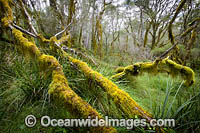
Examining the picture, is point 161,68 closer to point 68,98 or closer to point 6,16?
point 68,98

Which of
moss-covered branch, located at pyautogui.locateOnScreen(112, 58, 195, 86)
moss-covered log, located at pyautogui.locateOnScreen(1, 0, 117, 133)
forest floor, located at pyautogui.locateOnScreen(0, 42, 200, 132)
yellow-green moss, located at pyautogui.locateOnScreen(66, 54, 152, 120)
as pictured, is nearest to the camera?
moss-covered log, located at pyautogui.locateOnScreen(1, 0, 117, 133)

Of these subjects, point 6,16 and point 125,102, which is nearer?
point 125,102

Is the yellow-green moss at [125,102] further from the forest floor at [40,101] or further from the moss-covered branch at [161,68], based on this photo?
the moss-covered branch at [161,68]

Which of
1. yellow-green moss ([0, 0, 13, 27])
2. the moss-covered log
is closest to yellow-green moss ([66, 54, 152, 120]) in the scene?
the moss-covered log

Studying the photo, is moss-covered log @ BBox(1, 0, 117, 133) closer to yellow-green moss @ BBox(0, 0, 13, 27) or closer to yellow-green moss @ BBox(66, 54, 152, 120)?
yellow-green moss @ BBox(66, 54, 152, 120)

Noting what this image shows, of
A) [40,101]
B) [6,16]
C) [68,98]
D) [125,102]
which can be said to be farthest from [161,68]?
[6,16]

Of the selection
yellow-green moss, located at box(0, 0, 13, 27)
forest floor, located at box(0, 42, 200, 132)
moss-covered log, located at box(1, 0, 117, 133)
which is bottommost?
forest floor, located at box(0, 42, 200, 132)

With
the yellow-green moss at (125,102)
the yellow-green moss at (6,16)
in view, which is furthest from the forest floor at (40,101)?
the yellow-green moss at (6,16)

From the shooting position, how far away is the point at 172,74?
9.02ft

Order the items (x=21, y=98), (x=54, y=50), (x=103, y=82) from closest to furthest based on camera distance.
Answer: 1. (x=103, y=82)
2. (x=21, y=98)
3. (x=54, y=50)

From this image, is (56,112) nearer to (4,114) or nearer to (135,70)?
(4,114)

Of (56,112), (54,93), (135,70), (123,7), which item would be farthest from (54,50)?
(123,7)

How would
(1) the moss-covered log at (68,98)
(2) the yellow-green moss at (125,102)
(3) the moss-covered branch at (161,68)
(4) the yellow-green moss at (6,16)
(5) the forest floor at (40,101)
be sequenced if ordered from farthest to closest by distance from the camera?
(3) the moss-covered branch at (161,68) < (4) the yellow-green moss at (6,16) < (5) the forest floor at (40,101) < (2) the yellow-green moss at (125,102) < (1) the moss-covered log at (68,98)

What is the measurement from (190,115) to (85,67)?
59.6 inches
